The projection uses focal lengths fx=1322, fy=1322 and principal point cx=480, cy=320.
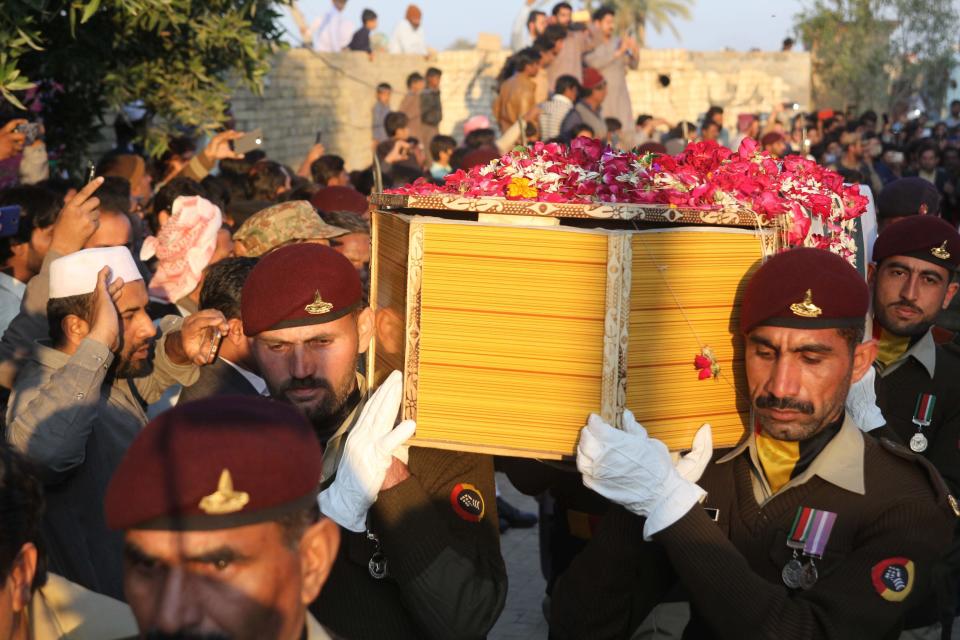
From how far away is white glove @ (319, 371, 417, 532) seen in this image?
3.54 metres

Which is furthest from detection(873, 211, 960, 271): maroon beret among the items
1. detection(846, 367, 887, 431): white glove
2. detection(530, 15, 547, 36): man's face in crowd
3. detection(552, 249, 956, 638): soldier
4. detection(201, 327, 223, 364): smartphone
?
detection(530, 15, 547, 36): man's face in crowd

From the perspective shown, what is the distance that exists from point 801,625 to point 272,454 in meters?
1.67

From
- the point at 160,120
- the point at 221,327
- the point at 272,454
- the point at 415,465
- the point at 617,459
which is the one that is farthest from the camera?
the point at 160,120

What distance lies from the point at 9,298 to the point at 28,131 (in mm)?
1926

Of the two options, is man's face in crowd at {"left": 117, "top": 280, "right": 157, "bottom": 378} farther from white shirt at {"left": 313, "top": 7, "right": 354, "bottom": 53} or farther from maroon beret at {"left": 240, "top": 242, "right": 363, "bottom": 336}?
white shirt at {"left": 313, "top": 7, "right": 354, "bottom": 53}

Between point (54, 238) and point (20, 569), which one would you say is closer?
point (20, 569)

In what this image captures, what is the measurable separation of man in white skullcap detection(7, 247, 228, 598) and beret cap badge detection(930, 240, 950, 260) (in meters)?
3.10

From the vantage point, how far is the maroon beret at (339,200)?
27.1 ft

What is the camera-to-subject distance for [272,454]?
2.36 m

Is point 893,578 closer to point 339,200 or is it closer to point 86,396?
point 86,396

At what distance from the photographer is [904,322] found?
19.1 ft

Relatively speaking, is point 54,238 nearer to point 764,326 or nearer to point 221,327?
point 221,327

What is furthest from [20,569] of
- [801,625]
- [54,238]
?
[54,238]

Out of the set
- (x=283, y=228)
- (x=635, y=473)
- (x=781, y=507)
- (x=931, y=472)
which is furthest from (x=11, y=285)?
(x=931, y=472)
